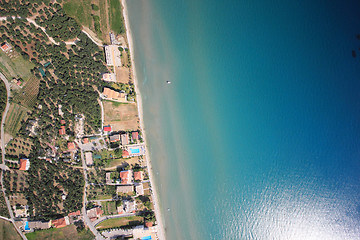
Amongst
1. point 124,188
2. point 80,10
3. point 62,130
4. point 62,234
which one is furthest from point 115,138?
point 80,10

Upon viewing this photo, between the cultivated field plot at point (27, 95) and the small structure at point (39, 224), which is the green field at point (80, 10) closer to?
the cultivated field plot at point (27, 95)

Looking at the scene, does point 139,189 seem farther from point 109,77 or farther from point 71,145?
point 109,77

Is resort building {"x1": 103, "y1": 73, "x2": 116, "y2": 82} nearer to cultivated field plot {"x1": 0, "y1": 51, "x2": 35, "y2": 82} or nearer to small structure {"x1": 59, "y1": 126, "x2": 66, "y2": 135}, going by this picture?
small structure {"x1": 59, "y1": 126, "x2": 66, "y2": 135}

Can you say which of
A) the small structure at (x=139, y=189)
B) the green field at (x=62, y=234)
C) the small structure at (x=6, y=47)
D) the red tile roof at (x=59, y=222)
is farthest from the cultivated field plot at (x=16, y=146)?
the small structure at (x=139, y=189)

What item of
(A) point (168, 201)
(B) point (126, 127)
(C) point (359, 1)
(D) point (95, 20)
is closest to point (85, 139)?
(B) point (126, 127)

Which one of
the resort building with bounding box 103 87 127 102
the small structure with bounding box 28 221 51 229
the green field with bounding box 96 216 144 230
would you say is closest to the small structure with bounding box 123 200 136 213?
the green field with bounding box 96 216 144 230

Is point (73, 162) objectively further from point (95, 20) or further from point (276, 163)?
point (276, 163)
